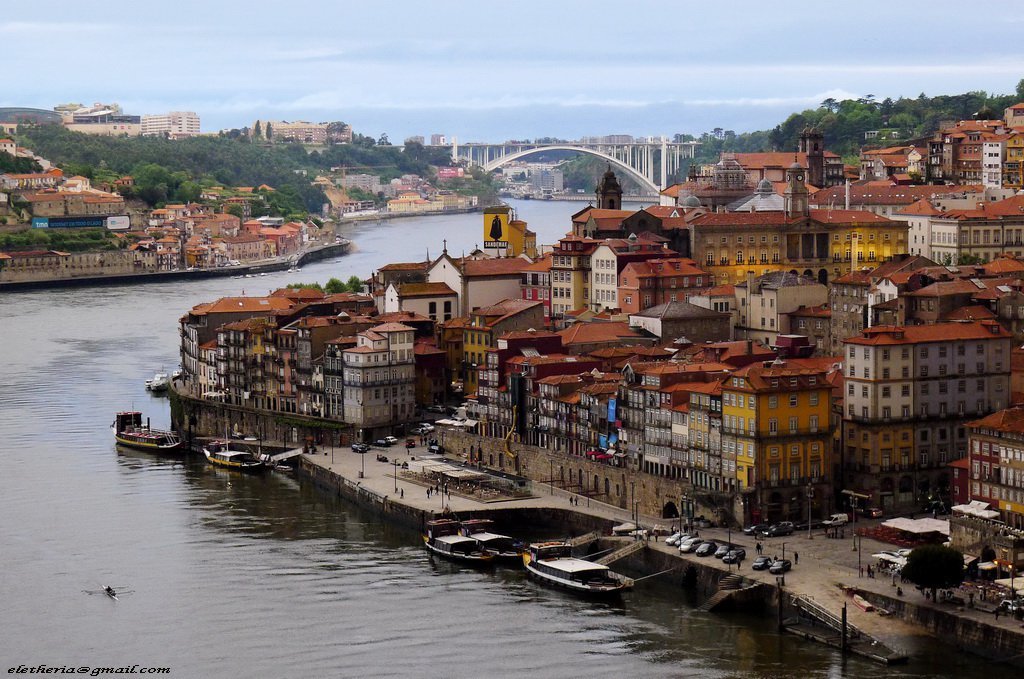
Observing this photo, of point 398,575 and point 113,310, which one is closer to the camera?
point 398,575

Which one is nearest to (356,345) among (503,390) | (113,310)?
(503,390)

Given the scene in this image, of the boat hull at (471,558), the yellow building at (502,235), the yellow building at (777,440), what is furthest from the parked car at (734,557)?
the yellow building at (502,235)

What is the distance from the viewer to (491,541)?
1817 inches

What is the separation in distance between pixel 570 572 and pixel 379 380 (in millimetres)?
16647

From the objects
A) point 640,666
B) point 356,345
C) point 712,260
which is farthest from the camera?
point 712,260

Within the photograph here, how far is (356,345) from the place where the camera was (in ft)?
194

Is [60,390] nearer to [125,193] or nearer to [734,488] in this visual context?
[734,488]

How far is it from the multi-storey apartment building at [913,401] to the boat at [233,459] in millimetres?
16869

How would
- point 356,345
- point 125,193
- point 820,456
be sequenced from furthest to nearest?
point 125,193 → point 356,345 → point 820,456

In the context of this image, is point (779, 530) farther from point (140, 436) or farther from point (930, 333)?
point (140, 436)

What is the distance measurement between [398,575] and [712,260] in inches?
1099

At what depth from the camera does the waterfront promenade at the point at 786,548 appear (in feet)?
125

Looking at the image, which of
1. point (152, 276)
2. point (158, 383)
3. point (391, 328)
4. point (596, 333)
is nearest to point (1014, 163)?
point (596, 333)

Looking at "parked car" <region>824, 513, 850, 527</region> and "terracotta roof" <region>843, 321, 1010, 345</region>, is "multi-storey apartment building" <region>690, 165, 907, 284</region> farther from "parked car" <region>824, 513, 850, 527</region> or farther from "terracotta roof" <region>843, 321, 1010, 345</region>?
"parked car" <region>824, 513, 850, 527</region>
